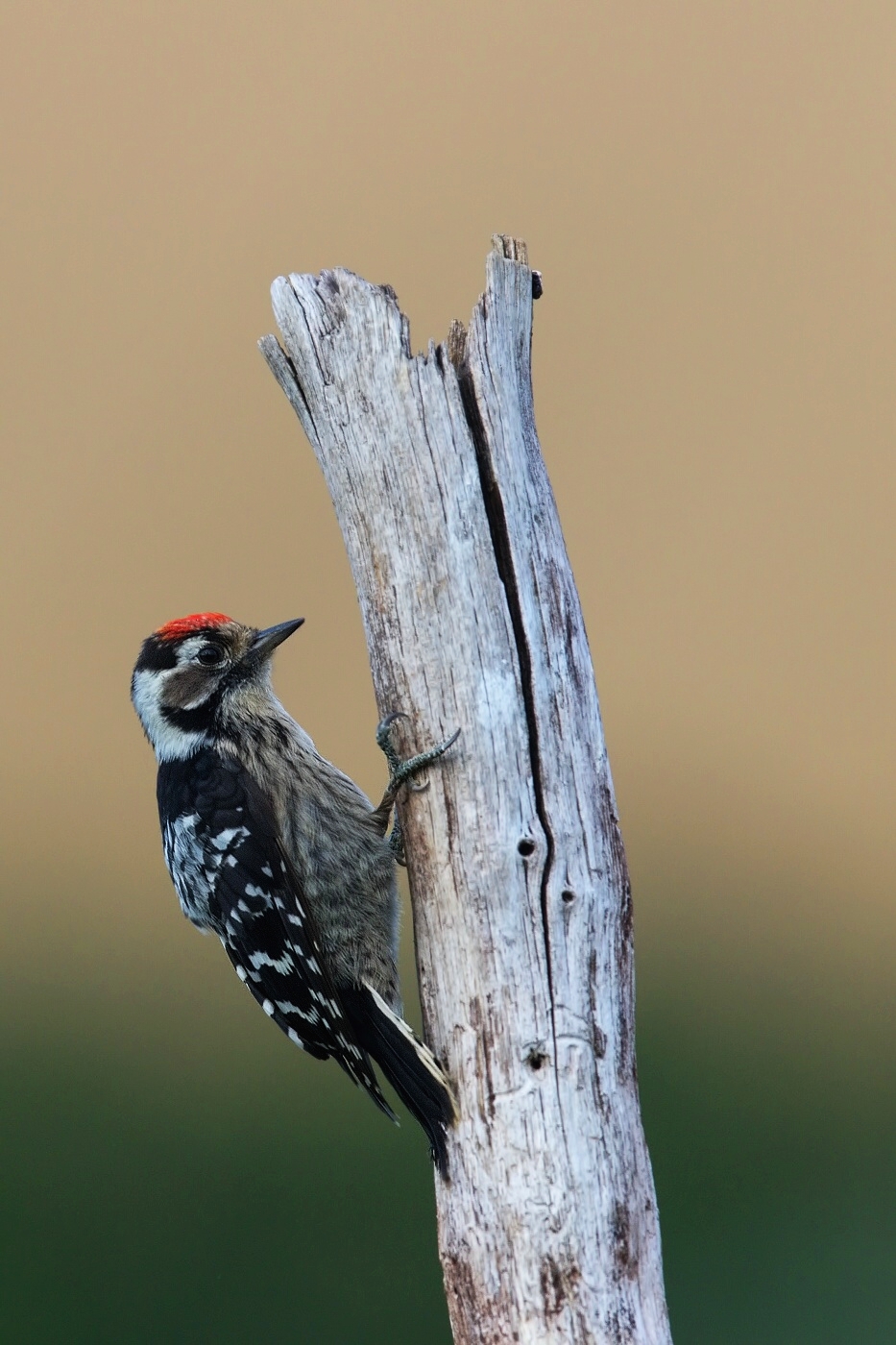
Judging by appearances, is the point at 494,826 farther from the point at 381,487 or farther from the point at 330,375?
the point at 330,375

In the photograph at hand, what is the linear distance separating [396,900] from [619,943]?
648 millimetres

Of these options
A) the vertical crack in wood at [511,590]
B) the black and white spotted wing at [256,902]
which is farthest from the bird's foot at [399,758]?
the black and white spotted wing at [256,902]

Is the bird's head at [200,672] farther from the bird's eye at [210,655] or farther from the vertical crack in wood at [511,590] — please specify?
the vertical crack in wood at [511,590]

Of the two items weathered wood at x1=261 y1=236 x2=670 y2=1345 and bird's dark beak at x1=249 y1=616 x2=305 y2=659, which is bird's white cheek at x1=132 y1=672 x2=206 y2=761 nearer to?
bird's dark beak at x1=249 y1=616 x2=305 y2=659

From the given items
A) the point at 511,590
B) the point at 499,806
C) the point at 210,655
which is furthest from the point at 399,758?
the point at 210,655

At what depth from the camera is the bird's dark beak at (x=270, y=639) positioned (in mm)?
2605

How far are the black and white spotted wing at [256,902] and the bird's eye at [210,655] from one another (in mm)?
195

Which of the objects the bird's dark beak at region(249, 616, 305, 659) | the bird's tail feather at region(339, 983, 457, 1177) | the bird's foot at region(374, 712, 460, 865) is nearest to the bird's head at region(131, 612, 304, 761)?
the bird's dark beak at region(249, 616, 305, 659)

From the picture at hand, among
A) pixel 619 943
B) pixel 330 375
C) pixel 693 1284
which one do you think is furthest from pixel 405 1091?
pixel 693 1284

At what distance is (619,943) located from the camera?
1911 millimetres

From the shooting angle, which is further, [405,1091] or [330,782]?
[330,782]

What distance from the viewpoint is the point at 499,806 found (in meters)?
1.93

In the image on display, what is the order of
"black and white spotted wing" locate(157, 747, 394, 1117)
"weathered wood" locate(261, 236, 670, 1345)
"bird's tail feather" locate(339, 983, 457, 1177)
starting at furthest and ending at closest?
"black and white spotted wing" locate(157, 747, 394, 1117) < "bird's tail feather" locate(339, 983, 457, 1177) < "weathered wood" locate(261, 236, 670, 1345)

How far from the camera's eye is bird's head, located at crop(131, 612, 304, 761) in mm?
2584
